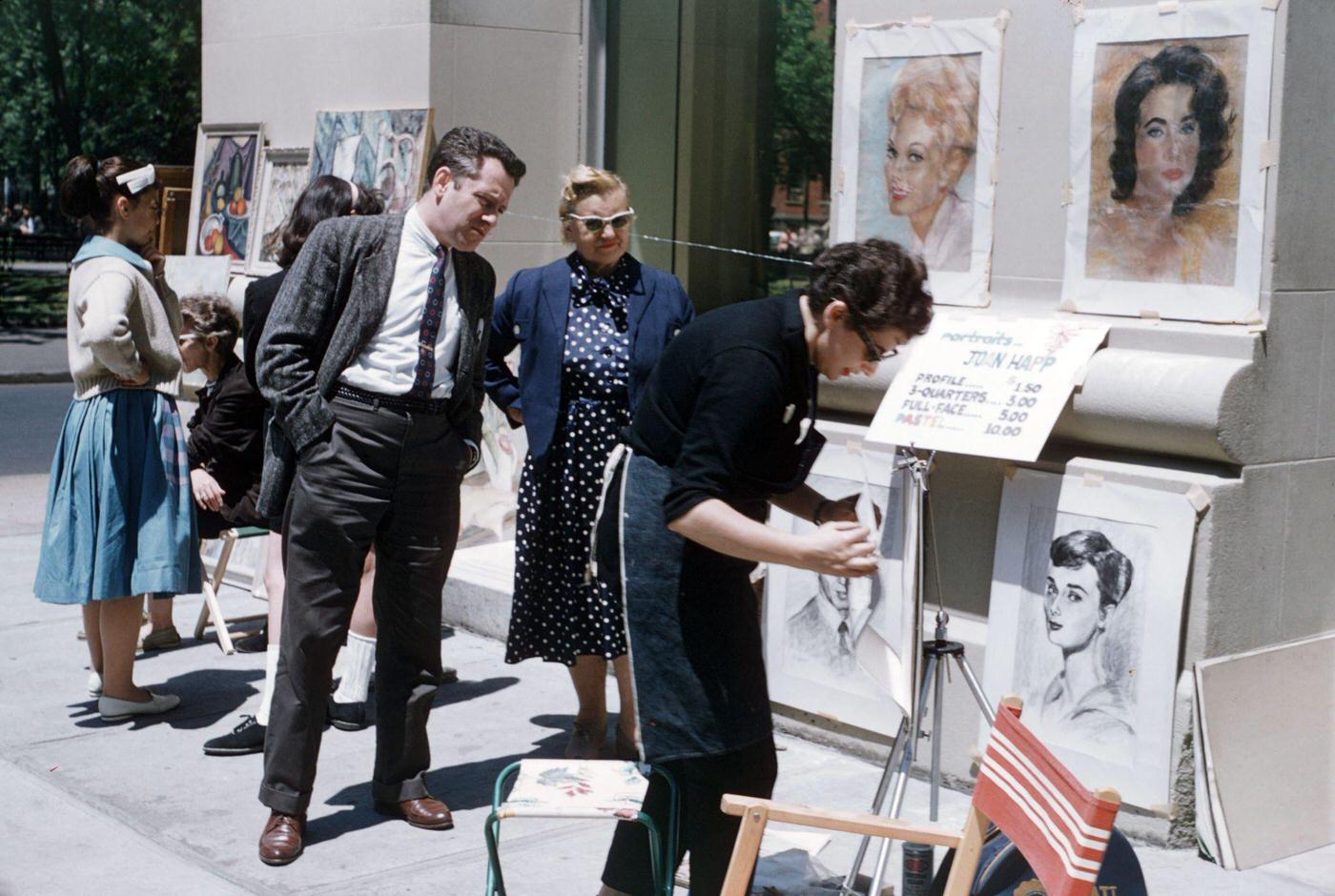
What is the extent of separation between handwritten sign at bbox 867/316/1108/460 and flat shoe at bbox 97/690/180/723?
2.81m

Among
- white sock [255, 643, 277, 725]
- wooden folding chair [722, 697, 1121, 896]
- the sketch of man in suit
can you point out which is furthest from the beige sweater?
wooden folding chair [722, 697, 1121, 896]

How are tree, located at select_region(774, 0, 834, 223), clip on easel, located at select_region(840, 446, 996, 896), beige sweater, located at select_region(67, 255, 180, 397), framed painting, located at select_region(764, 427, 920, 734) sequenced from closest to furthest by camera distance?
clip on easel, located at select_region(840, 446, 996, 896)
framed painting, located at select_region(764, 427, 920, 734)
beige sweater, located at select_region(67, 255, 180, 397)
tree, located at select_region(774, 0, 834, 223)

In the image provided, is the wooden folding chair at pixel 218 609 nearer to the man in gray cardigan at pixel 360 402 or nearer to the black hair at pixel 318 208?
the black hair at pixel 318 208

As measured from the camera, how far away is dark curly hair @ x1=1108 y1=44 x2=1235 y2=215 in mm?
4594

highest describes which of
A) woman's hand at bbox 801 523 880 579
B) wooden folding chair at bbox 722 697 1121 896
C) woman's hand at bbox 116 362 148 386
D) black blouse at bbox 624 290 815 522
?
black blouse at bbox 624 290 815 522

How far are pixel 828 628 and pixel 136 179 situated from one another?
279 centimetres

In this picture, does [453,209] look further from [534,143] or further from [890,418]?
[534,143]

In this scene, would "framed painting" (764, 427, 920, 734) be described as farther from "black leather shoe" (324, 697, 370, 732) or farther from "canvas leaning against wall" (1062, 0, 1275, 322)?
"black leather shoe" (324, 697, 370, 732)

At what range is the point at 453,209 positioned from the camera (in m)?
4.50

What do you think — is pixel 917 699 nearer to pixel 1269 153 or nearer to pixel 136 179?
pixel 1269 153

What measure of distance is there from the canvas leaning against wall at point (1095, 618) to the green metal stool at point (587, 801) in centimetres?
166

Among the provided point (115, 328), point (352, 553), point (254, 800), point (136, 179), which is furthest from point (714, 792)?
point (136, 179)

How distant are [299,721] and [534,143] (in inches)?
146

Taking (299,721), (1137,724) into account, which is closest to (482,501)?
(299,721)
